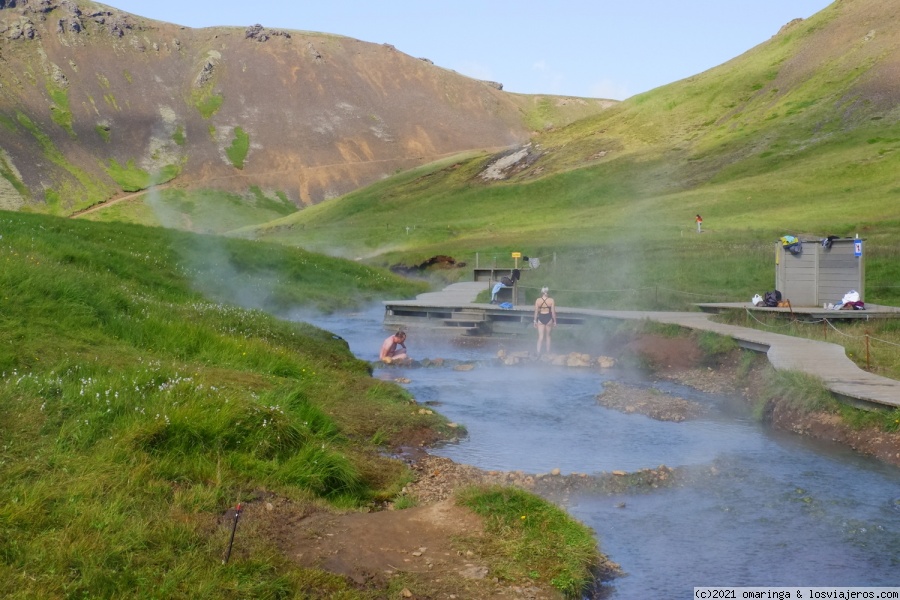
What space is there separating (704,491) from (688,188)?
7497 centimetres

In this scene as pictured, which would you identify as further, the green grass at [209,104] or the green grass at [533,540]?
the green grass at [209,104]

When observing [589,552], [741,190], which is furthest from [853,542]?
[741,190]

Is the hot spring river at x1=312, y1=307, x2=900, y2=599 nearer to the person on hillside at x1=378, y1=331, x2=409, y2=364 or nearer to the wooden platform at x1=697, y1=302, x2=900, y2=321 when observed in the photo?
the person on hillside at x1=378, y1=331, x2=409, y2=364

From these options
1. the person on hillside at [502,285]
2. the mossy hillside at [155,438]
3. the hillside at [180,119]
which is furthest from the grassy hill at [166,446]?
the hillside at [180,119]

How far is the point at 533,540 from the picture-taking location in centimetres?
899

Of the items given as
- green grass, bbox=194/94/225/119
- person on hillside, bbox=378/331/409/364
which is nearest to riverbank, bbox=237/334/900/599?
person on hillside, bbox=378/331/409/364

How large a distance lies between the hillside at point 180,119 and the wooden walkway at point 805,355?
420 ft

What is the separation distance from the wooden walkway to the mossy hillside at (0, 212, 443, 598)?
22.2ft

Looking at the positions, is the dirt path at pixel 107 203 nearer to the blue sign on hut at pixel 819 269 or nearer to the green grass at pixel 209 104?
the green grass at pixel 209 104

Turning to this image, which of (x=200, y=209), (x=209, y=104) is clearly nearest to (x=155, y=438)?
(x=200, y=209)

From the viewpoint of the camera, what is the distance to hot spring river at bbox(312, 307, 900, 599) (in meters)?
9.28

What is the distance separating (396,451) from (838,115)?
8721 cm

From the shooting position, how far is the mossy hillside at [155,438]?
24.3 ft

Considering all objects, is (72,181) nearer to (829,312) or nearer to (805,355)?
(829,312)
